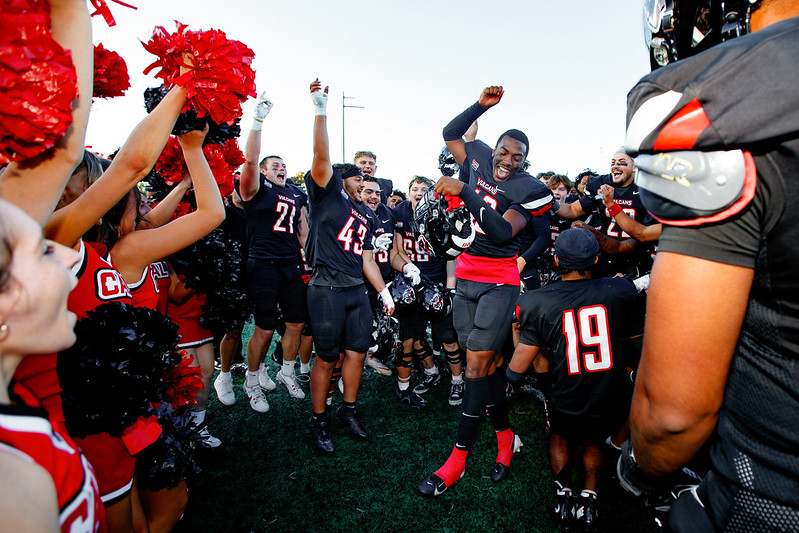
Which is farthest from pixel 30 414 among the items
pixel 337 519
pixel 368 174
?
pixel 368 174

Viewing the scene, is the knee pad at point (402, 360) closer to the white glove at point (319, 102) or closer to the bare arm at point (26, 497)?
the white glove at point (319, 102)

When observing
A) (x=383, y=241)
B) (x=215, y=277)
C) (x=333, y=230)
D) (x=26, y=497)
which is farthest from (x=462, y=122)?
(x=26, y=497)

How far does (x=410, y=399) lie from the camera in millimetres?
4691

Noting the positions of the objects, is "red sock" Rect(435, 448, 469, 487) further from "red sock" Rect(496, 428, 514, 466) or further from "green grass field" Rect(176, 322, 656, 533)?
"red sock" Rect(496, 428, 514, 466)

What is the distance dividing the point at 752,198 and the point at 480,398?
9.37 ft

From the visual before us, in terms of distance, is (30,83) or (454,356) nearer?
(30,83)

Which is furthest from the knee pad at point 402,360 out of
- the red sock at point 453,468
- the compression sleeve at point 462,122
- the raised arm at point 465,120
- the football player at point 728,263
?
the football player at point 728,263

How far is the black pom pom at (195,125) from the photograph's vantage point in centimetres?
169

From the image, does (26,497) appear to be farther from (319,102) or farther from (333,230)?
(319,102)

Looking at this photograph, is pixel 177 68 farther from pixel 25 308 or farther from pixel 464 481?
pixel 464 481

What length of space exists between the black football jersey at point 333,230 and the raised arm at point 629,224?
284cm

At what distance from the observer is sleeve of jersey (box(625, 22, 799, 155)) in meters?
0.70

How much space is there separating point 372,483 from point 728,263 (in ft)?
10.5

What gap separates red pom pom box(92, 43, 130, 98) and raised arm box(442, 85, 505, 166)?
8.94 ft
